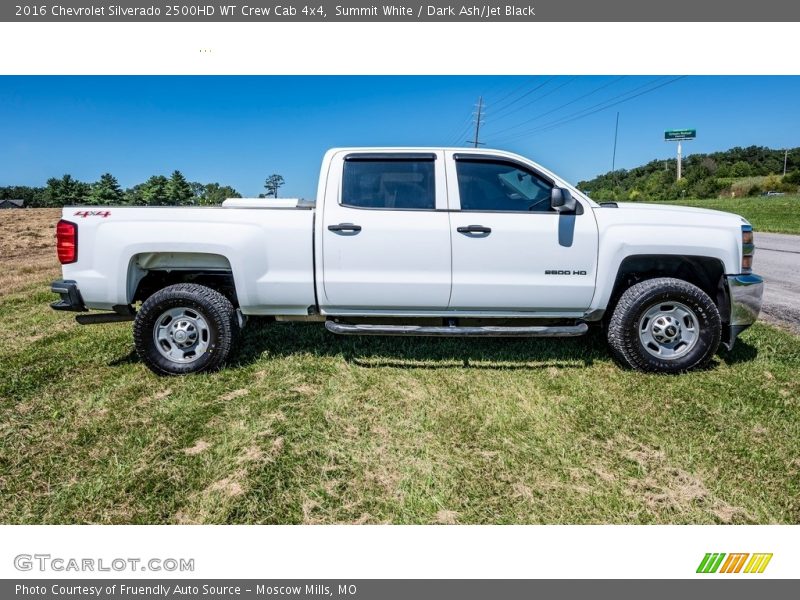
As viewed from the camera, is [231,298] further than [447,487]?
Yes

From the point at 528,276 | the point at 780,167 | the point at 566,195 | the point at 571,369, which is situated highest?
the point at 780,167

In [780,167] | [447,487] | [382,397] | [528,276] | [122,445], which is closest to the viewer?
[447,487]

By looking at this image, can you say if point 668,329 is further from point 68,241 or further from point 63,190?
point 63,190

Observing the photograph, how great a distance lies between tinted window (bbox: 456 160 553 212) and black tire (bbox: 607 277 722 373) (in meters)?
1.16

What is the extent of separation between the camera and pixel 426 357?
4.52 metres

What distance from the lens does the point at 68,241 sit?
3.91m

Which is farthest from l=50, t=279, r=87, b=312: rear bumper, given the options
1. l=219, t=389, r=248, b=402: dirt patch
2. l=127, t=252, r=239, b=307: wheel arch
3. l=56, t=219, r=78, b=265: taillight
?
l=219, t=389, r=248, b=402: dirt patch

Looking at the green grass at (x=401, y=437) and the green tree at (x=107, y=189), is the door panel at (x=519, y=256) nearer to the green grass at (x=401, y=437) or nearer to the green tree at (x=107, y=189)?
the green grass at (x=401, y=437)

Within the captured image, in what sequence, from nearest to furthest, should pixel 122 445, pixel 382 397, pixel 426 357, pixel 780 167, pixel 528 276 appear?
pixel 122 445, pixel 382 397, pixel 528 276, pixel 426 357, pixel 780 167

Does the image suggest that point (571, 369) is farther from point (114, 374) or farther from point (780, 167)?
point (780, 167)

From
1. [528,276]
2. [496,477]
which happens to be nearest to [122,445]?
[496,477]

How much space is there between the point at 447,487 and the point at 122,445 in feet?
7.28

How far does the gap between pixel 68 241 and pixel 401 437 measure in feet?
10.9

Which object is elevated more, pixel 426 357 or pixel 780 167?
pixel 780 167
